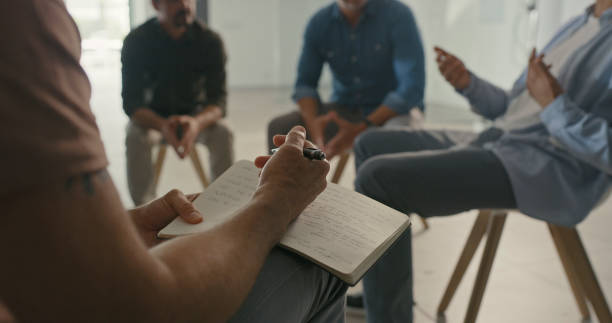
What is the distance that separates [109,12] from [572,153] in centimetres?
103

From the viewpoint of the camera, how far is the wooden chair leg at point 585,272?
51.3 inches

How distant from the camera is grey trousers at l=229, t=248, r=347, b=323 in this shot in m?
0.67

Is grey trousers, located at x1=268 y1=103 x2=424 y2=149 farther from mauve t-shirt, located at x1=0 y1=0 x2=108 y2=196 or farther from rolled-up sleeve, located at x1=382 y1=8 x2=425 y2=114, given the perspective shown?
mauve t-shirt, located at x1=0 y1=0 x2=108 y2=196

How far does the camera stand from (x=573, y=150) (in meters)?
1.21

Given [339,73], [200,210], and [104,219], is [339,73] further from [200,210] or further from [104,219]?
[104,219]

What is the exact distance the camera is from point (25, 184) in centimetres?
41

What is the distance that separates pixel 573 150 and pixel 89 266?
41.7 inches

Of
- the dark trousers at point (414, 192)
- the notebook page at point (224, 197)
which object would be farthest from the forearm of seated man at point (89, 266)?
the dark trousers at point (414, 192)

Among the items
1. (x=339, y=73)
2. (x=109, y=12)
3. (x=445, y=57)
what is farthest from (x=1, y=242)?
(x=339, y=73)

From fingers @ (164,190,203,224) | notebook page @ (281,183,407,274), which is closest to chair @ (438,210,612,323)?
notebook page @ (281,183,407,274)

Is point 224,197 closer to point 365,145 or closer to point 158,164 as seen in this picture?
point 365,145

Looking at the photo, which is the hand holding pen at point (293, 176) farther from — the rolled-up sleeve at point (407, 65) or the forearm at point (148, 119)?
the rolled-up sleeve at point (407, 65)

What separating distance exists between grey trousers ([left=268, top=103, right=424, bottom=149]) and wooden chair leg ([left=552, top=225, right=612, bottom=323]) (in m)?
0.79

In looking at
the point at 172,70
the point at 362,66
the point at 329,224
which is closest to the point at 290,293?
the point at 329,224
